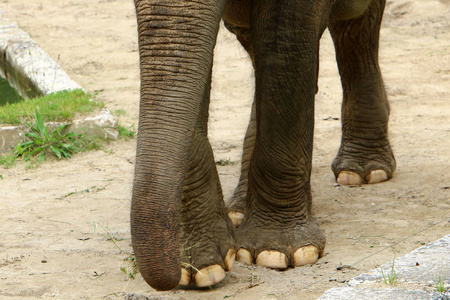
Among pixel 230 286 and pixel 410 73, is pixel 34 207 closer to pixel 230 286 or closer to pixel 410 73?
pixel 230 286

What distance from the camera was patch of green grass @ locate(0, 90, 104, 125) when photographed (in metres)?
6.35

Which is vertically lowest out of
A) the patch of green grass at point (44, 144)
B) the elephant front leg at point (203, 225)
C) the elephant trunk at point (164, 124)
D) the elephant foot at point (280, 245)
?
the patch of green grass at point (44, 144)

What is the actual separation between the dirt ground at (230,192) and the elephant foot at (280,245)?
0.23 feet

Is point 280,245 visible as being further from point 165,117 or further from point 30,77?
point 30,77

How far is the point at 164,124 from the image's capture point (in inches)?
109

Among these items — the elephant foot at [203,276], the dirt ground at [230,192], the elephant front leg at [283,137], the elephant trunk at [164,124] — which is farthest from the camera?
the elephant front leg at [283,137]

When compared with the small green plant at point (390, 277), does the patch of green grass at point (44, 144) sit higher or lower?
lower

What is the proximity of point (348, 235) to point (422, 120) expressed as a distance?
9.66 ft

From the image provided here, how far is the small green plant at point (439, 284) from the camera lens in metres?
2.74

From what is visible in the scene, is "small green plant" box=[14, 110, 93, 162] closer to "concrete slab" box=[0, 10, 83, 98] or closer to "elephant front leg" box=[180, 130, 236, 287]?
"concrete slab" box=[0, 10, 83, 98]

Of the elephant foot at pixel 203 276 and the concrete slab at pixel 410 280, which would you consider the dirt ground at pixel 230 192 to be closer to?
the elephant foot at pixel 203 276

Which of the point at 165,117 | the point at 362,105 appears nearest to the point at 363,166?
the point at 362,105

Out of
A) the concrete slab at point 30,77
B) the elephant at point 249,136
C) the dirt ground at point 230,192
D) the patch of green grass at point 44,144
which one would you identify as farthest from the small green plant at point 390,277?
the concrete slab at point 30,77

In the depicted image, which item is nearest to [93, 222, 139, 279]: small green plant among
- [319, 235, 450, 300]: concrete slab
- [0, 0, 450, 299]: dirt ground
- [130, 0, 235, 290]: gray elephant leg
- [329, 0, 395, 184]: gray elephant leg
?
[0, 0, 450, 299]: dirt ground
